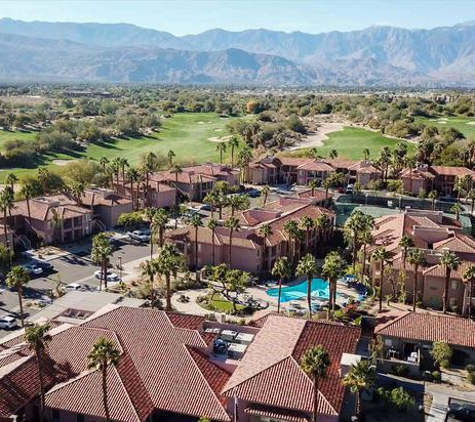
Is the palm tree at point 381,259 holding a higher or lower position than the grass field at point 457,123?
lower

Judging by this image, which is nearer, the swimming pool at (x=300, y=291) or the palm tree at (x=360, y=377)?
the palm tree at (x=360, y=377)

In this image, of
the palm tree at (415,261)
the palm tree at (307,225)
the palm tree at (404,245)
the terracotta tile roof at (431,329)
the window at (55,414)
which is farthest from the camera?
the palm tree at (307,225)

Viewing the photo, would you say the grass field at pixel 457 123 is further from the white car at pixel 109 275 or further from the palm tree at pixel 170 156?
the white car at pixel 109 275

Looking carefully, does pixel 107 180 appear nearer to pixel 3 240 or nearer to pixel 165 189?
pixel 165 189

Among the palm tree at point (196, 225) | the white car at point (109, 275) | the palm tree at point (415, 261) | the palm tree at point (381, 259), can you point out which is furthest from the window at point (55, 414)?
the palm tree at point (415, 261)

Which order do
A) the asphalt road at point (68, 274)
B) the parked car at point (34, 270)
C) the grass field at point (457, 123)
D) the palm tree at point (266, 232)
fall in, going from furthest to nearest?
1. the grass field at point (457, 123)
2. the palm tree at point (266, 232)
3. the parked car at point (34, 270)
4. the asphalt road at point (68, 274)
